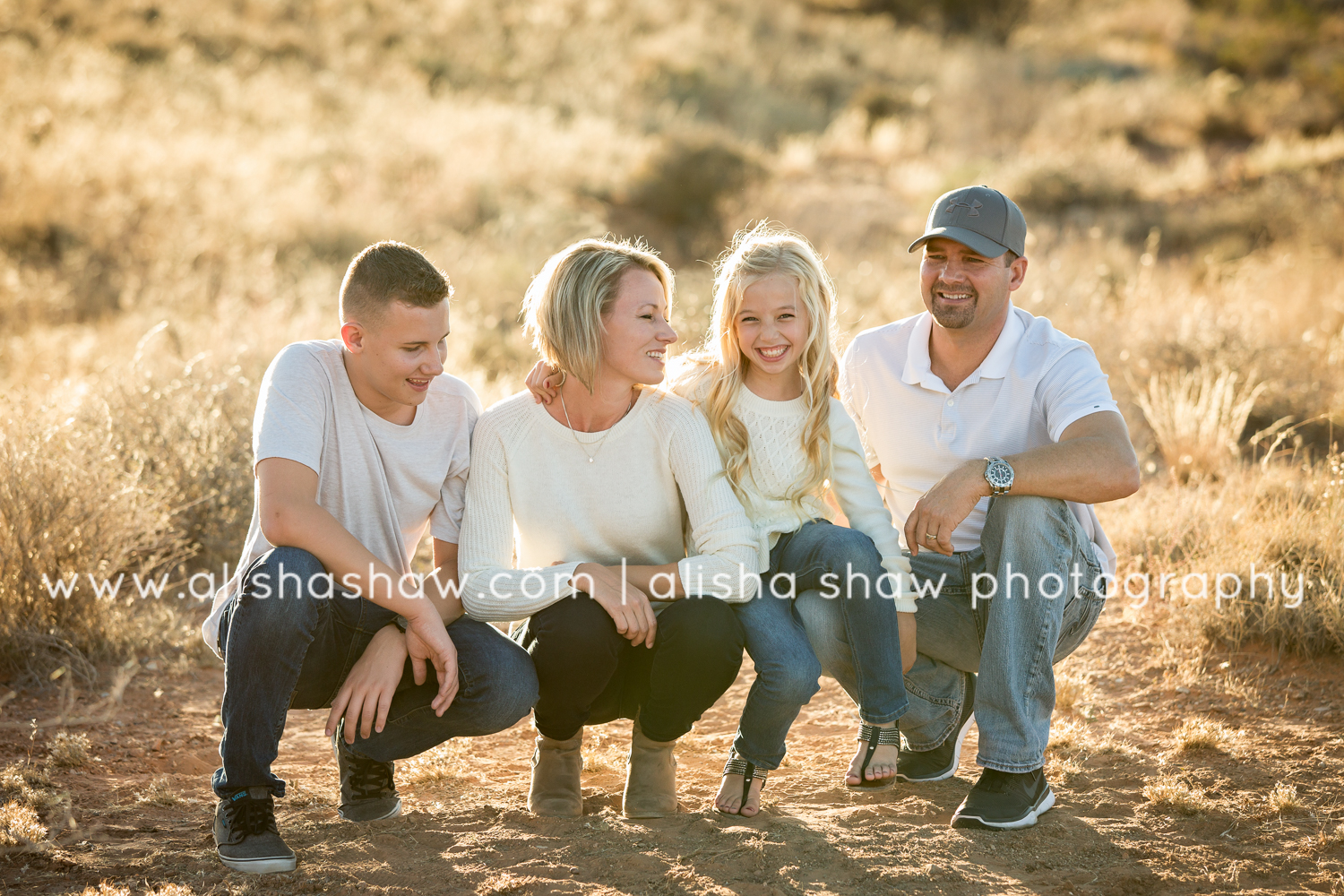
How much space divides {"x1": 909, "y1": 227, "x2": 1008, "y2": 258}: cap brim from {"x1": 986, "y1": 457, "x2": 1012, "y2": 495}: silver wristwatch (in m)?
0.73

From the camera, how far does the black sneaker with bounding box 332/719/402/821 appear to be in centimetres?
310

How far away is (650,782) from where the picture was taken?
124 inches

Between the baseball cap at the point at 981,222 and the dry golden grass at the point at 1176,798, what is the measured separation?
1691 mm

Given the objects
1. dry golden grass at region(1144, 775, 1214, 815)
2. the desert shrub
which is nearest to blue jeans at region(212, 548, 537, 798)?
dry golden grass at region(1144, 775, 1214, 815)

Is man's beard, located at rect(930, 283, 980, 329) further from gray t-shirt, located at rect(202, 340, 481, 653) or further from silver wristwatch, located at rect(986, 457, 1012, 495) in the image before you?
gray t-shirt, located at rect(202, 340, 481, 653)

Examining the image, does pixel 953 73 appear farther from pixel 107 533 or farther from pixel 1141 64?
pixel 107 533

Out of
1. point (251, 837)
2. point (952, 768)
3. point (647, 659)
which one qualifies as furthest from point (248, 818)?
point (952, 768)

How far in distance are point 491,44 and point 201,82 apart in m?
7.04

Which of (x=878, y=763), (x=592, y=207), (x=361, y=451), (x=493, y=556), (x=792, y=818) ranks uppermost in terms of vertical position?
(x=592, y=207)

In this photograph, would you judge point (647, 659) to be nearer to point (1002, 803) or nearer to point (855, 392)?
point (1002, 803)

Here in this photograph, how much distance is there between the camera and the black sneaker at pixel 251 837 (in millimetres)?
2691

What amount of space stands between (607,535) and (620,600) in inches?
11.4

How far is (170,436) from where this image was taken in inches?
217

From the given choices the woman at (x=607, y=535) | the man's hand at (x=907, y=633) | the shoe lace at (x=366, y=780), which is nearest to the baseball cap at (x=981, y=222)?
the woman at (x=607, y=535)
